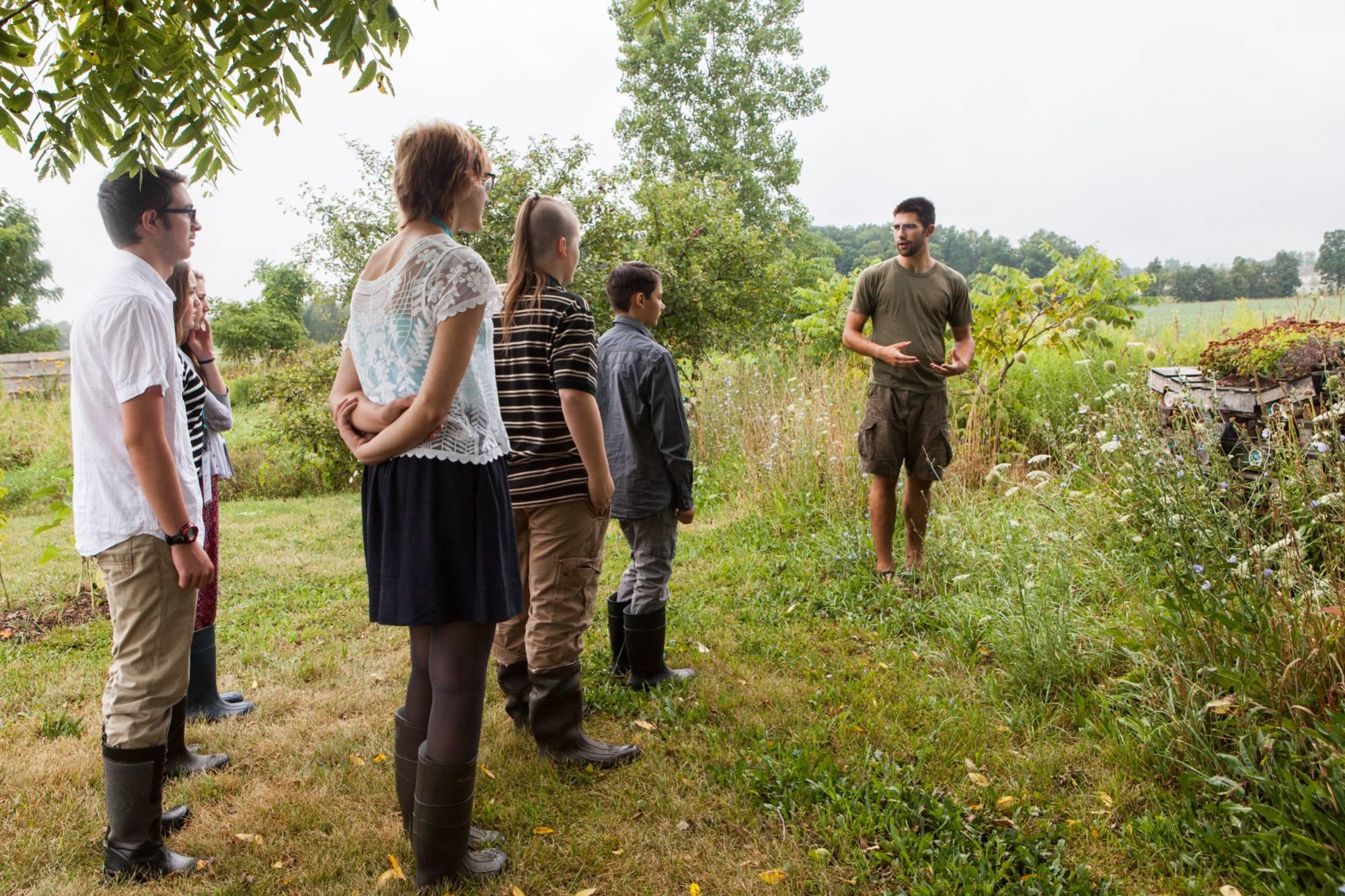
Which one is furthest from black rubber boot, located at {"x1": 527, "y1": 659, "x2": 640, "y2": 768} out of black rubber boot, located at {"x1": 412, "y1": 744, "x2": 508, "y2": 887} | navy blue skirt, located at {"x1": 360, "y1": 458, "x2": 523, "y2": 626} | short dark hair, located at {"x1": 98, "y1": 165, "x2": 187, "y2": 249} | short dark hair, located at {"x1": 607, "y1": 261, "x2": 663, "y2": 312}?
short dark hair, located at {"x1": 98, "y1": 165, "x2": 187, "y2": 249}

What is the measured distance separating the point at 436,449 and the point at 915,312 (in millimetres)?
3390

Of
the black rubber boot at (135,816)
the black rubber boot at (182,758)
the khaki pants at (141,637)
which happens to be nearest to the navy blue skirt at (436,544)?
the khaki pants at (141,637)

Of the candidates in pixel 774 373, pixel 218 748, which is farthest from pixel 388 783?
pixel 774 373

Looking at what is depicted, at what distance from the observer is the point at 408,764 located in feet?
8.00

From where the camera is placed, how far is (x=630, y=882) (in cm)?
241

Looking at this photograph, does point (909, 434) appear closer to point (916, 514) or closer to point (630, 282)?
point (916, 514)

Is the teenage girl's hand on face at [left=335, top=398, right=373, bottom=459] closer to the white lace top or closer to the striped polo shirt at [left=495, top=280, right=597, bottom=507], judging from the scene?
the white lace top

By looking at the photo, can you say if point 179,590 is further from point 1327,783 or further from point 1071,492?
point 1071,492

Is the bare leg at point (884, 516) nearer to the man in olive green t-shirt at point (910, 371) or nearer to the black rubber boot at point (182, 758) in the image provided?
the man in olive green t-shirt at point (910, 371)

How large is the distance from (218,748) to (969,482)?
16.0 feet

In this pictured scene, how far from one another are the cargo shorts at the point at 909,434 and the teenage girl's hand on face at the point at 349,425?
324cm

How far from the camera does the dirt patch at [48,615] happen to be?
4.71 metres

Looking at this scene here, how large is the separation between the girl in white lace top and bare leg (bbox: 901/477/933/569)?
315 cm

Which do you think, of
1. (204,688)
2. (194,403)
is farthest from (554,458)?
(204,688)
